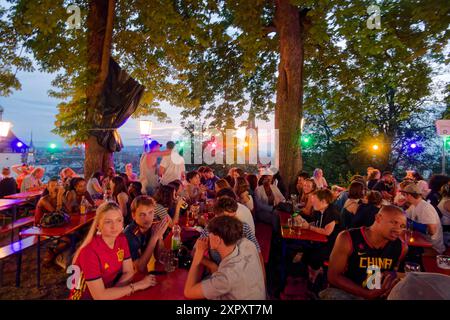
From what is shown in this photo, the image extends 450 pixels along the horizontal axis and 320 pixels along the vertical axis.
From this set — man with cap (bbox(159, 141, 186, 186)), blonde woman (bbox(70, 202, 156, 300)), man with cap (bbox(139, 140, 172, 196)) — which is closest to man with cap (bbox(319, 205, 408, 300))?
blonde woman (bbox(70, 202, 156, 300))

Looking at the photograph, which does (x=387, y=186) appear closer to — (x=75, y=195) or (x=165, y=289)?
(x=165, y=289)

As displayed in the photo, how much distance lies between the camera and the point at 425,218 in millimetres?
3857

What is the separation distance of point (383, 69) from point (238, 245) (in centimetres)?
868

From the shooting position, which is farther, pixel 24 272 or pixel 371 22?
pixel 371 22

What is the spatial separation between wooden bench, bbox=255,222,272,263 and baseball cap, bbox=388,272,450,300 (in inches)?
100

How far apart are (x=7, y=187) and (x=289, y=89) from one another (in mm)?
8319

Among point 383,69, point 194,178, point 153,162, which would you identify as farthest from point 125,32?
point 383,69

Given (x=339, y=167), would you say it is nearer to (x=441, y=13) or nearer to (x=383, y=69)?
(x=383, y=69)

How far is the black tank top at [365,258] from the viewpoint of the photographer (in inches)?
93.2

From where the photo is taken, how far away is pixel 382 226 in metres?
2.36

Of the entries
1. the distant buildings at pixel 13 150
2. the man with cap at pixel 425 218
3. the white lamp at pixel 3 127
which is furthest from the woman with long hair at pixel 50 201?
the distant buildings at pixel 13 150

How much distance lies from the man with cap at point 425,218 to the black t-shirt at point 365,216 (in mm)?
665

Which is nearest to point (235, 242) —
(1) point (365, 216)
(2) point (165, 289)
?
(2) point (165, 289)

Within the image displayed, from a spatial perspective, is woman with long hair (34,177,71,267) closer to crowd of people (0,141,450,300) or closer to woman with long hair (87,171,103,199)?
crowd of people (0,141,450,300)
